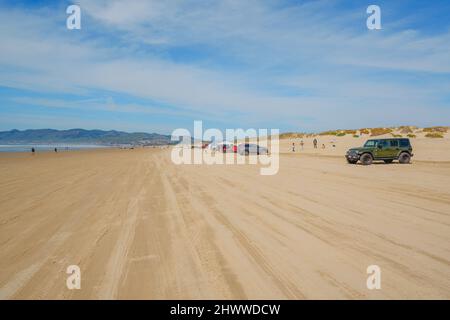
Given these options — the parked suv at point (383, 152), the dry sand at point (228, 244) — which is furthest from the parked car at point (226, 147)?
the dry sand at point (228, 244)

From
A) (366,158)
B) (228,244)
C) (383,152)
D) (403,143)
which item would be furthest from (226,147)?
(228,244)

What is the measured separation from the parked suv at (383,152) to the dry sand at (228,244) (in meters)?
12.8

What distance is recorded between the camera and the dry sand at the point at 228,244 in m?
4.43

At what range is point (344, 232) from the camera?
6.86 meters

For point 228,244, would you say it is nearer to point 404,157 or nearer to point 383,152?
point 383,152

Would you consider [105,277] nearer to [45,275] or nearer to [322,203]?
[45,275]

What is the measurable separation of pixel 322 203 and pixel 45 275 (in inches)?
287

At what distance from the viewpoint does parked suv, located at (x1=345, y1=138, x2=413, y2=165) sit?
78.5 feet

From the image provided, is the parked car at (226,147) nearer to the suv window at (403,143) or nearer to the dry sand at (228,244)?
the suv window at (403,143)

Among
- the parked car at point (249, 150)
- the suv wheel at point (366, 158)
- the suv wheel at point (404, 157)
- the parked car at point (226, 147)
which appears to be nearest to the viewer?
the suv wheel at point (366, 158)

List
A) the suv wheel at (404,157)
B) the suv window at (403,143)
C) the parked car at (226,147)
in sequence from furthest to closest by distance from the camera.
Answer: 1. the parked car at (226,147)
2. the suv window at (403,143)
3. the suv wheel at (404,157)

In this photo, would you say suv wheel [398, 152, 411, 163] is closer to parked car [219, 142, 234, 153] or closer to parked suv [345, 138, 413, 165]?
parked suv [345, 138, 413, 165]

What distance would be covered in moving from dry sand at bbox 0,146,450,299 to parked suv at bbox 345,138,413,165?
12.8 m
